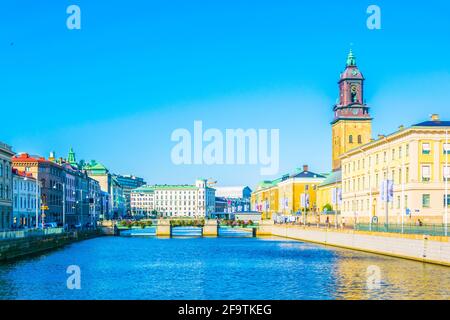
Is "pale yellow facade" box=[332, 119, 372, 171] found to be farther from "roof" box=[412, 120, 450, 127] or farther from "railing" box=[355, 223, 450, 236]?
"railing" box=[355, 223, 450, 236]

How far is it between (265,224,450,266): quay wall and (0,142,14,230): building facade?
52.3 m

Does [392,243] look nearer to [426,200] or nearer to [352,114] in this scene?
[426,200]

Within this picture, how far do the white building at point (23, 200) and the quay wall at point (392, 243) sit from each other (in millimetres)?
54055

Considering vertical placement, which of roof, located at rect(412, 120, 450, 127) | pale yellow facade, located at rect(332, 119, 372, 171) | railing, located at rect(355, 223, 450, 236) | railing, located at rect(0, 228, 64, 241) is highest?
pale yellow facade, located at rect(332, 119, 372, 171)

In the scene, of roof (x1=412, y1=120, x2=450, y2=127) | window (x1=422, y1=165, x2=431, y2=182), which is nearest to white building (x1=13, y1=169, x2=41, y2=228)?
window (x1=422, y1=165, x2=431, y2=182)

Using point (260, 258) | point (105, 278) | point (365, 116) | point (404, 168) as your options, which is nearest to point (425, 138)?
point (404, 168)

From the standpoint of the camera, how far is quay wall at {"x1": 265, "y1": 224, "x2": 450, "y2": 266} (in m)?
65.3

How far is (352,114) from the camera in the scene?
18962 cm

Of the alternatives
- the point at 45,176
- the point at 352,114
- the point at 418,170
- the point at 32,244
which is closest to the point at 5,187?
the point at 32,244

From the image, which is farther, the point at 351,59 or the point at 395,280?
the point at 351,59

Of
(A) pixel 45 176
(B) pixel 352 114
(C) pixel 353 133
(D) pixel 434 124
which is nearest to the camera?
(D) pixel 434 124

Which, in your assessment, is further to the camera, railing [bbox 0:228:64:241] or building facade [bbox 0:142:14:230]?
building facade [bbox 0:142:14:230]

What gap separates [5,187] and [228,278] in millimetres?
68669
